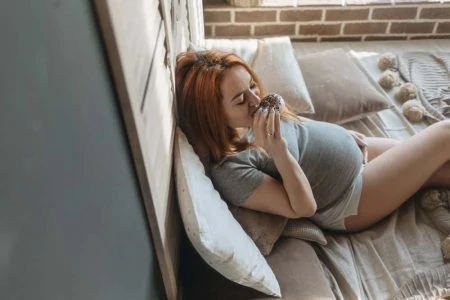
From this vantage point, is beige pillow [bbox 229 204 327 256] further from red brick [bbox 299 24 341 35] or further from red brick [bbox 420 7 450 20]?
red brick [bbox 420 7 450 20]

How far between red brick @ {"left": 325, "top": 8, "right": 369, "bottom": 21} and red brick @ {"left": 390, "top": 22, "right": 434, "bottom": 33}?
0.64 ft

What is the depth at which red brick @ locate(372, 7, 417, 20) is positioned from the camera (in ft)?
8.13

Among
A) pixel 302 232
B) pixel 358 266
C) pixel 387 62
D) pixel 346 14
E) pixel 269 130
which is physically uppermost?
pixel 269 130

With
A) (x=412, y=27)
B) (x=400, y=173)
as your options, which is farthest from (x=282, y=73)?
(x=412, y=27)

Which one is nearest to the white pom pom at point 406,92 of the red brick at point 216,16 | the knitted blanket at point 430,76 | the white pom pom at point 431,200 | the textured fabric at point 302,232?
the knitted blanket at point 430,76

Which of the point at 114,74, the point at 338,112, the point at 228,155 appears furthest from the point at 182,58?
the point at 338,112

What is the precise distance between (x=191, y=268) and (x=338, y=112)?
3.11 feet

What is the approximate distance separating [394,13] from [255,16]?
2.67 ft

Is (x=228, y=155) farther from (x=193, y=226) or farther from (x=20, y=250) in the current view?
(x=20, y=250)

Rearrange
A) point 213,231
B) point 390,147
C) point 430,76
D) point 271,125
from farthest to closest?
point 430,76 < point 390,147 < point 271,125 < point 213,231

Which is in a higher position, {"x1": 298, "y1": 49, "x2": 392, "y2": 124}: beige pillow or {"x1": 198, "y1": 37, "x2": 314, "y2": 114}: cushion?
{"x1": 198, "y1": 37, "x2": 314, "y2": 114}: cushion

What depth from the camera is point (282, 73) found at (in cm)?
181

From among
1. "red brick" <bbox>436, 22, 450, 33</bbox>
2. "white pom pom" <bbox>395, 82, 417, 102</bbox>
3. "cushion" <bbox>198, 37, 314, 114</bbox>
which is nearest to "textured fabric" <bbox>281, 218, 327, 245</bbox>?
"cushion" <bbox>198, 37, 314, 114</bbox>

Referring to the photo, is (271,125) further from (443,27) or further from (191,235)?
(443,27)
